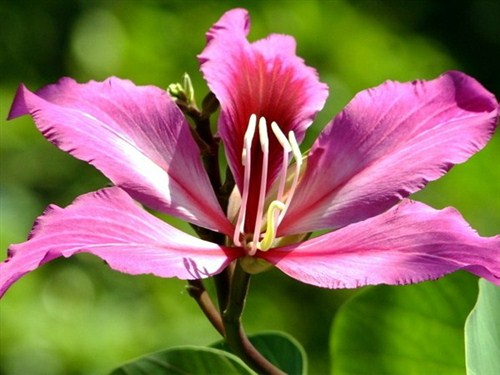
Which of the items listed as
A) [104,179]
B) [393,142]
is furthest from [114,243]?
[104,179]

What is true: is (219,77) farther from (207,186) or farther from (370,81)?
(370,81)

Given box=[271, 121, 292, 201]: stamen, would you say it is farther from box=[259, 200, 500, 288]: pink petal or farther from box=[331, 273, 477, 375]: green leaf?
box=[331, 273, 477, 375]: green leaf

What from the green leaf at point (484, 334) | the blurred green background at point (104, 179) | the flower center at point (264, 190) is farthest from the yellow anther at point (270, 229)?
the blurred green background at point (104, 179)

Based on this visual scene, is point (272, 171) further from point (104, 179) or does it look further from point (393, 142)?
point (104, 179)

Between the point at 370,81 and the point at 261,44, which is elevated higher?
the point at 261,44

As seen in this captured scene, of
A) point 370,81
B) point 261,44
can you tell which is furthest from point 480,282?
point 370,81

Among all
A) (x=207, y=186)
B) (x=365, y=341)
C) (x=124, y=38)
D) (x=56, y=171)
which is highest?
(x=207, y=186)

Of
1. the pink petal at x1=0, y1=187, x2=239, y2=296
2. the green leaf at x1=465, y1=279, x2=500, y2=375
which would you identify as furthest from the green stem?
the green leaf at x1=465, y1=279, x2=500, y2=375
